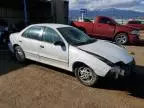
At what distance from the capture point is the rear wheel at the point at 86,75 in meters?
6.93

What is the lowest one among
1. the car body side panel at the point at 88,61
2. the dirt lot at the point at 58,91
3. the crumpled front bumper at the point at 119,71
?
the dirt lot at the point at 58,91

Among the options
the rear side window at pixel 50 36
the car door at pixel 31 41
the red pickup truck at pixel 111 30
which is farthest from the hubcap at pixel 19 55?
the red pickup truck at pixel 111 30

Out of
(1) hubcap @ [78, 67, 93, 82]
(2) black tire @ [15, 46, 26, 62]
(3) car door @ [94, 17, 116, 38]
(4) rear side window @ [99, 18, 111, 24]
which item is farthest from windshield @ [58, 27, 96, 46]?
(4) rear side window @ [99, 18, 111, 24]

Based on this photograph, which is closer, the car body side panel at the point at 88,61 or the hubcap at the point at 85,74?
the car body side panel at the point at 88,61

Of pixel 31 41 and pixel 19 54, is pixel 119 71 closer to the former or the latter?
pixel 31 41

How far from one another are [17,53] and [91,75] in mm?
3484

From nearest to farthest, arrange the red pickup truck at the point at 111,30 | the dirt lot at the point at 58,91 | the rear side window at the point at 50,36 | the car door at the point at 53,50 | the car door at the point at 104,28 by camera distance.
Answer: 1. the dirt lot at the point at 58,91
2. the car door at the point at 53,50
3. the rear side window at the point at 50,36
4. the red pickup truck at the point at 111,30
5. the car door at the point at 104,28

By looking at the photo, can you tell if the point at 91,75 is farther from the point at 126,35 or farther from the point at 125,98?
the point at 126,35

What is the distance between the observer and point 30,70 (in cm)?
842

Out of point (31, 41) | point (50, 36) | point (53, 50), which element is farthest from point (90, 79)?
point (31, 41)

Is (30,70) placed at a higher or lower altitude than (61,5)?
lower

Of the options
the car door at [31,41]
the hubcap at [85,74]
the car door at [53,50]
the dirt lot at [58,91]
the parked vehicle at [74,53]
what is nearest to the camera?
the dirt lot at [58,91]

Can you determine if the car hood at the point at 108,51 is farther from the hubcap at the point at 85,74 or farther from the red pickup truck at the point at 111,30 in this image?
the red pickup truck at the point at 111,30

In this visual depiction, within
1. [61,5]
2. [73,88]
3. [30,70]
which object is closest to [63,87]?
[73,88]
